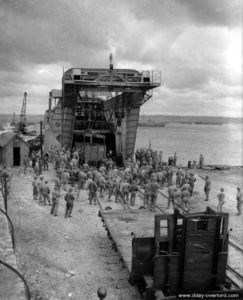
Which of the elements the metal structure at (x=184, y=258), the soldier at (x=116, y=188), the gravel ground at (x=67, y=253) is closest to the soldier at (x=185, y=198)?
the gravel ground at (x=67, y=253)

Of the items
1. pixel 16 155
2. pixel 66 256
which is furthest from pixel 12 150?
pixel 66 256

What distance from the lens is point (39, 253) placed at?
1059 centimetres

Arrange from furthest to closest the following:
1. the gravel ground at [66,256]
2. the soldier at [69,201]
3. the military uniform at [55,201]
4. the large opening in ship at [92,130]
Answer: the large opening in ship at [92,130] → the military uniform at [55,201] → the soldier at [69,201] → the gravel ground at [66,256]

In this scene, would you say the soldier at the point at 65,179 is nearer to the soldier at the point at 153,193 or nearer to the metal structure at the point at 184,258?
the soldier at the point at 153,193

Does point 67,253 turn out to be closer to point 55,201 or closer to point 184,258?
point 55,201

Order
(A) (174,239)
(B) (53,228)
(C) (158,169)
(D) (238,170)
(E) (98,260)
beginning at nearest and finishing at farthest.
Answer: (A) (174,239)
(E) (98,260)
(B) (53,228)
(C) (158,169)
(D) (238,170)

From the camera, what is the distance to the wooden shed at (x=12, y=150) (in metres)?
26.1

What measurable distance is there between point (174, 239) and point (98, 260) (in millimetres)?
3260


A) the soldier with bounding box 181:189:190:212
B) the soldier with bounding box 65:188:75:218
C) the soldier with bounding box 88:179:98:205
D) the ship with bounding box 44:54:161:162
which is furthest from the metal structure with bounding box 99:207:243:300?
the ship with bounding box 44:54:161:162

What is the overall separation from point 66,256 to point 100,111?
26664mm

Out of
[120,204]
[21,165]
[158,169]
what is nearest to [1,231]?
[120,204]

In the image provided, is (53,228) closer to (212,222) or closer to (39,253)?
(39,253)

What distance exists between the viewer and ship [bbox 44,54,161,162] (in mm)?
27156

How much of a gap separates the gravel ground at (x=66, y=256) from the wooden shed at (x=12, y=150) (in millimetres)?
11388
